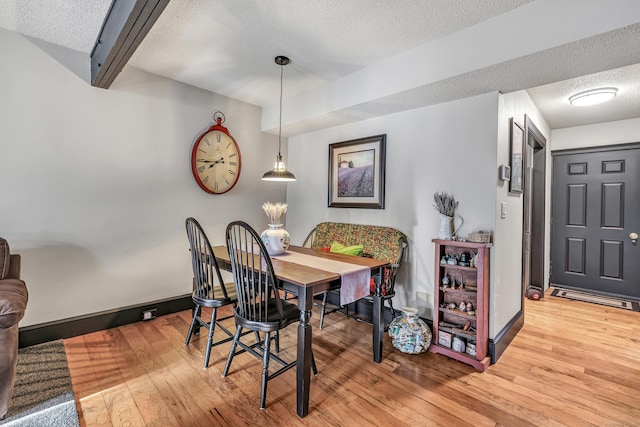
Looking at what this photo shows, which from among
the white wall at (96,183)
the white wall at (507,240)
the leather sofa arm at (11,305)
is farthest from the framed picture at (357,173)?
the leather sofa arm at (11,305)

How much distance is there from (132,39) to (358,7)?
1.40 m

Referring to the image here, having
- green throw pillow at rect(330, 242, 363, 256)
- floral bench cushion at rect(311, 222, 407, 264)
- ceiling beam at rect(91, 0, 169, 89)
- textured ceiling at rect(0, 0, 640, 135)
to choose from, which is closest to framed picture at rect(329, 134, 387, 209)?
floral bench cushion at rect(311, 222, 407, 264)

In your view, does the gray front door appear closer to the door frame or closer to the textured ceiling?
the door frame

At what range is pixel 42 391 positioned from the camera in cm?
183

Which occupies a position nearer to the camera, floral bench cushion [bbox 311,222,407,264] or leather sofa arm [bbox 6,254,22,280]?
leather sofa arm [bbox 6,254,22,280]

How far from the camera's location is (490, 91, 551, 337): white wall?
2.36m

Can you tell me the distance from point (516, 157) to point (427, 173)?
749 millimetres

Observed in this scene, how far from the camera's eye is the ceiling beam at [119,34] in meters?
1.56

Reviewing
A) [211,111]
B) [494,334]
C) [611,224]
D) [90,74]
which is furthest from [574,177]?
[90,74]

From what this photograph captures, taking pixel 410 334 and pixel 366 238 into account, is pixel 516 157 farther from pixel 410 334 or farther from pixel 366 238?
pixel 410 334

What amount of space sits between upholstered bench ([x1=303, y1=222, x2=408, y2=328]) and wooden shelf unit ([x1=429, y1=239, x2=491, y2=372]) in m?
0.40

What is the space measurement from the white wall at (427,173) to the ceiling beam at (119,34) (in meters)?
2.13

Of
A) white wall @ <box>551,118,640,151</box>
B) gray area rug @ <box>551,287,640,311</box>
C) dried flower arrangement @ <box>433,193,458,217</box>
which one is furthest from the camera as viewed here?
white wall @ <box>551,118,640,151</box>

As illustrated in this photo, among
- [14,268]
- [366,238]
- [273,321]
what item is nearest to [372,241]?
[366,238]
